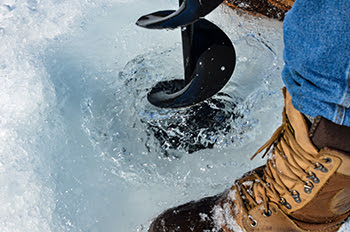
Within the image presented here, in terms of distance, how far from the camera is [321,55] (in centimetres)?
63

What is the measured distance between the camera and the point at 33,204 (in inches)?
50.4

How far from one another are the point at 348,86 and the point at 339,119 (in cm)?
7

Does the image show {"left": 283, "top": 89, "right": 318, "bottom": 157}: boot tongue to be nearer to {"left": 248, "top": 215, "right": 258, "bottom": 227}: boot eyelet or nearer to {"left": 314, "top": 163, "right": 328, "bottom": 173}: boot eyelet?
{"left": 314, "top": 163, "right": 328, "bottom": 173}: boot eyelet

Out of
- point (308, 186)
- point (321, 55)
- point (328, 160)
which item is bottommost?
point (308, 186)

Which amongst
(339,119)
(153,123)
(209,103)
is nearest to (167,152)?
(153,123)

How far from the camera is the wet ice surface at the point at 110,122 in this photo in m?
1.33

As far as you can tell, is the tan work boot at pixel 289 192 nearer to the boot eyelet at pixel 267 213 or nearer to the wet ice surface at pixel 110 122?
the boot eyelet at pixel 267 213

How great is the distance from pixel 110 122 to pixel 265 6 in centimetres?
110

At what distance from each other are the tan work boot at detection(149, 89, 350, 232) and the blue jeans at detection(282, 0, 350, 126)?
58 mm

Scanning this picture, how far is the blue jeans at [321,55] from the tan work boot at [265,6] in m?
1.24

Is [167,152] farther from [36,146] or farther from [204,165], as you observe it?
[36,146]

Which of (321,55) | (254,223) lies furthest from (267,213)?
(321,55)

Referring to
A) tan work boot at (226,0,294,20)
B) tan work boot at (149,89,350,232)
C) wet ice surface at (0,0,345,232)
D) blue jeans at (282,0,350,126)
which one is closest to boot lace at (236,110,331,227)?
tan work boot at (149,89,350,232)

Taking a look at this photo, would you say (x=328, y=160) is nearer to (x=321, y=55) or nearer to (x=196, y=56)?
(x=321, y=55)
